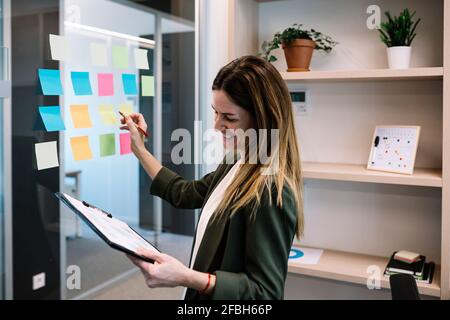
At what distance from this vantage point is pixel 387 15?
184 cm

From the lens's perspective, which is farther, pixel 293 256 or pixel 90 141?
pixel 293 256

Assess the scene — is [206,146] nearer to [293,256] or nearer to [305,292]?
[293,256]

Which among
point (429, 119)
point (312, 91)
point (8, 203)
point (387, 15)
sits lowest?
point (8, 203)

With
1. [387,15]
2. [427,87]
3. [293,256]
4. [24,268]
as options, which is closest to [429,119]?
[427,87]

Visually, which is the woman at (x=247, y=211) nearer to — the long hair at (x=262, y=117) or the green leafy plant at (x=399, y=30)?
the long hair at (x=262, y=117)

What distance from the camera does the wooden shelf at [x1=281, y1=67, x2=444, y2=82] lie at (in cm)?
168

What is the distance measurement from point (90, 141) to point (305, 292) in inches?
55.0

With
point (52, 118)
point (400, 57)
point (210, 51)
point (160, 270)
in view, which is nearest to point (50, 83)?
point (52, 118)

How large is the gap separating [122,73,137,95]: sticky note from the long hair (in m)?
0.43

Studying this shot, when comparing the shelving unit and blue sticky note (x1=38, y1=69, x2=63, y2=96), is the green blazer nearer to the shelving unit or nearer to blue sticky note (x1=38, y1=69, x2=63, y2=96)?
blue sticky note (x1=38, y1=69, x2=63, y2=96)

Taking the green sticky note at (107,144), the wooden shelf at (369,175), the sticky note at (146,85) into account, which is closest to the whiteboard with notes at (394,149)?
the wooden shelf at (369,175)

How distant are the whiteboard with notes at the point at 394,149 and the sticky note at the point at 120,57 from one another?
1093 millimetres

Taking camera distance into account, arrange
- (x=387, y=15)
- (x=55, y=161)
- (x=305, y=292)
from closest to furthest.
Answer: (x=55, y=161) → (x=387, y=15) → (x=305, y=292)

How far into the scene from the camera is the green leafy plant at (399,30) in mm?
1803
